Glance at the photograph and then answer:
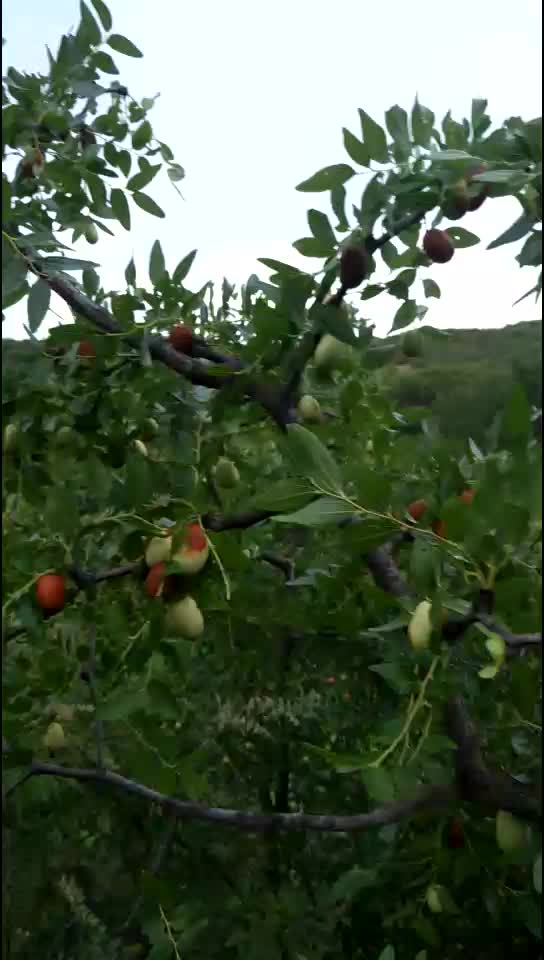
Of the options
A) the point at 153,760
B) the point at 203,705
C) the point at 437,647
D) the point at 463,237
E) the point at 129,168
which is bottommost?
the point at 203,705

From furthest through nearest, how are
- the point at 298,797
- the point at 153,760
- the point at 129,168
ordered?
the point at 298,797 → the point at 129,168 → the point at 153,760

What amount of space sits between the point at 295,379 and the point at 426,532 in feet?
1.11

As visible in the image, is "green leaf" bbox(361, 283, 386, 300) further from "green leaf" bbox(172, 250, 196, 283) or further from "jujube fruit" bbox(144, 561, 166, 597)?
"jujube fruit" bbox(144, 561, 166, 597)

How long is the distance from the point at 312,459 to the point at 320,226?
0.28 metres

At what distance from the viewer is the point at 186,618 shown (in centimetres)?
82

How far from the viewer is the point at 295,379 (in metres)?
1.02

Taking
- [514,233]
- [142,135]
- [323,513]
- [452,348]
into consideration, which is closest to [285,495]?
[323,513]

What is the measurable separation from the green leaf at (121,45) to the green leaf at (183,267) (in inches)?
11.6

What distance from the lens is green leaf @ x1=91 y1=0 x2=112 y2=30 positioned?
1211mm

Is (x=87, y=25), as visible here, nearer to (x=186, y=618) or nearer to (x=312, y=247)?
(x=312, y=247)

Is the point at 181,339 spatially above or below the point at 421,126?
below

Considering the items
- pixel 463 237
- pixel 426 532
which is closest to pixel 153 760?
pixel 426 532

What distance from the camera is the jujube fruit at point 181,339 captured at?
46.0 inches

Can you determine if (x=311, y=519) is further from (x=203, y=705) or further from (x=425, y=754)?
(x=203, y=705)
